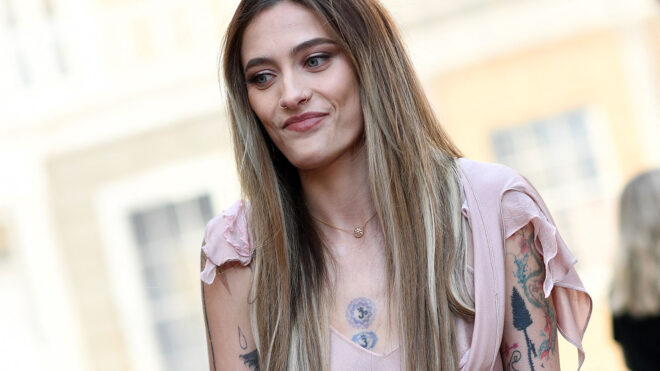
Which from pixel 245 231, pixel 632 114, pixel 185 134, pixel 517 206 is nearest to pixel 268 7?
pixel 245 231

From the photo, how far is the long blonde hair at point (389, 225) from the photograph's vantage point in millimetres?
1907

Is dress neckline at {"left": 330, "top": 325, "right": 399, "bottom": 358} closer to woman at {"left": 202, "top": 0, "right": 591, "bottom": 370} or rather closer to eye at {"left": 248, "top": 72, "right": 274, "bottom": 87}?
woman at {"left": 202, "top": 0, "right": 591, "bottom": 370}

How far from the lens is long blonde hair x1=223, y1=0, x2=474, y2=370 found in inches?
75.1

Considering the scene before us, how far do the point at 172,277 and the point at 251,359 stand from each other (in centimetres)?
641

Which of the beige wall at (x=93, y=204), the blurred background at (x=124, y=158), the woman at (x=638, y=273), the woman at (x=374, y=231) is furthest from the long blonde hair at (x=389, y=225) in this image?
the beige wall at (x=93, y=204)

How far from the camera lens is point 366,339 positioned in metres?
1.96

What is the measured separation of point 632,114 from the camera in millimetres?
7219

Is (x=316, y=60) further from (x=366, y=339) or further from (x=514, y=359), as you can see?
(x=514, y=359)

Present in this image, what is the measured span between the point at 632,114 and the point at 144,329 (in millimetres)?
4225

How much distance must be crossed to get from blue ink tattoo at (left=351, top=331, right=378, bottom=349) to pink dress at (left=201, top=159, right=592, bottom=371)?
0.04 ft

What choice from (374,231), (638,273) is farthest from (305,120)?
(638,273)

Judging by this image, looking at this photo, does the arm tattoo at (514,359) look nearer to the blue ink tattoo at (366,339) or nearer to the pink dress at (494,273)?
the pink dress at (494,273)

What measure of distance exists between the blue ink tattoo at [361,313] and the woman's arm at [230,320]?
225 millimetres

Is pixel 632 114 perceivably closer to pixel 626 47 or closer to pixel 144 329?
pixel 626 47
